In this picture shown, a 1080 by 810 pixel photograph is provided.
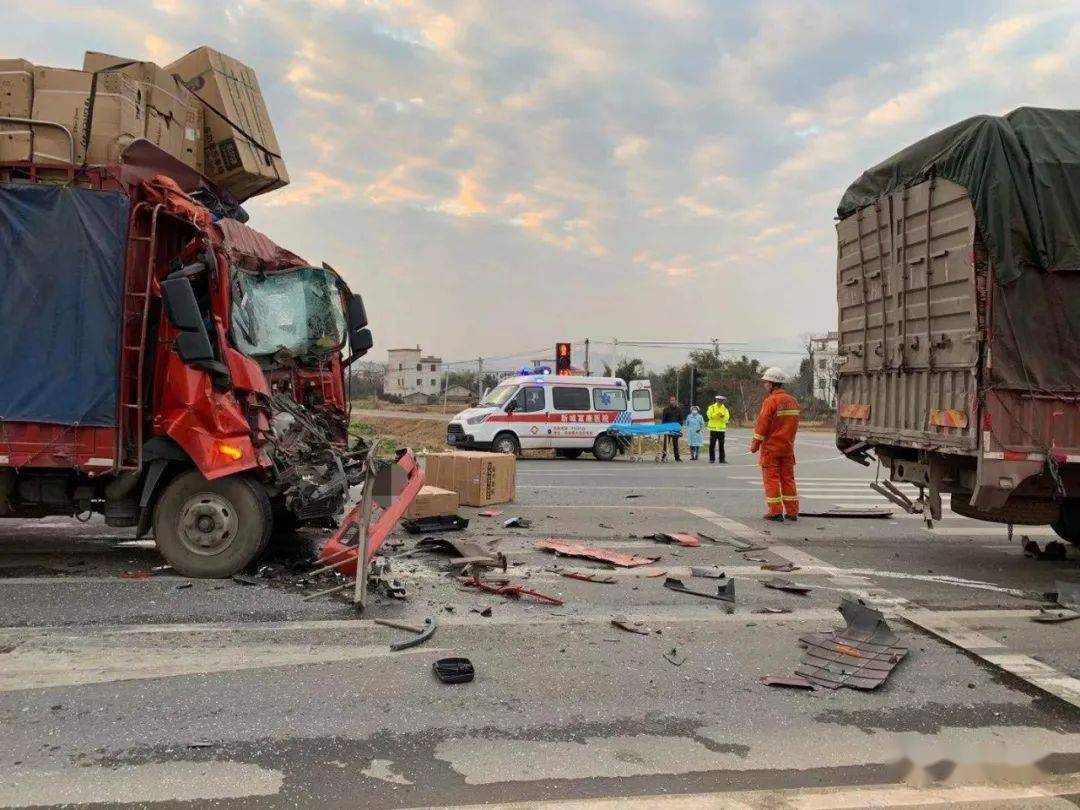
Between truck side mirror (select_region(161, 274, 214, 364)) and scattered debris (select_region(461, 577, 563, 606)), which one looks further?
scattered debris (select_region(461, 577, 563, 606))

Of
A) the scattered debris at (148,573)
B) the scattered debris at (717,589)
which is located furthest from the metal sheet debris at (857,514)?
the scattered debris at (148,573)

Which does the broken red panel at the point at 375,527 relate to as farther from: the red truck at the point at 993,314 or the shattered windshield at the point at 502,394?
the shattered windshield at the point at 502,394

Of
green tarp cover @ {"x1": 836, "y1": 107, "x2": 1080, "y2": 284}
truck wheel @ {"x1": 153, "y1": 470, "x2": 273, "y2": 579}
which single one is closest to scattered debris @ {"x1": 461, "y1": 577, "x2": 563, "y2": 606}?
truck wheel @ {"x1": 153, "y1": 470, "x2": 273, "y2": 579}

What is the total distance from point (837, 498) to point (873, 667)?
8.48 meters

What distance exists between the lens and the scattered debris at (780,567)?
6.76m

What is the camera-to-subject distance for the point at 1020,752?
134 inches

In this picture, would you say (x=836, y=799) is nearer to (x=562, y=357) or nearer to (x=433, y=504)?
(x=433, y=504)

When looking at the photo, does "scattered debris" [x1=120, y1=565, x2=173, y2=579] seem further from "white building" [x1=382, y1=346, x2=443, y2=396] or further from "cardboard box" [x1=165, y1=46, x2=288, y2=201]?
"white building" [x1=382, y1=346, x2=443, y2=396]

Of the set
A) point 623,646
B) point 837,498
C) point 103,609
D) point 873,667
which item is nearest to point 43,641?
point 103,609

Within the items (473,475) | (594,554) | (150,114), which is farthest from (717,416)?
(150,114)

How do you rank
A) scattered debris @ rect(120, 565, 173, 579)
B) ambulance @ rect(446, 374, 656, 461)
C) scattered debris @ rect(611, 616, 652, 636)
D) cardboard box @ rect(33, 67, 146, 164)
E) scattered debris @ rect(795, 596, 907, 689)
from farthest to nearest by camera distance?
1. ambulance @ rect(446, 374, 656, 461)
2. scattered debris @ rect(120, 565, 173, 579)
3. cardboard box @ rect(33, 67, 146, 164)
4. scattered debris @ rect(611, 616, 652, 636)
5. scattered debris @ rect(795, 596, 907, 689)

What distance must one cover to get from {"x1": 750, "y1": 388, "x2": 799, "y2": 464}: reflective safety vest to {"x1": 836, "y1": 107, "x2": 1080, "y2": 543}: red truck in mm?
2281

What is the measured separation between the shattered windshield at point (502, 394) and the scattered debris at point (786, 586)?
1320 centimetres

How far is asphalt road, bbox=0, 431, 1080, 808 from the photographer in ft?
10.0
